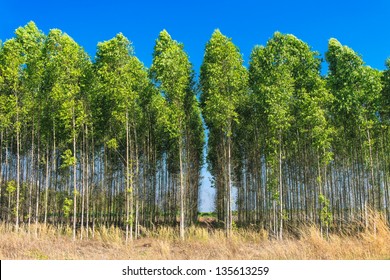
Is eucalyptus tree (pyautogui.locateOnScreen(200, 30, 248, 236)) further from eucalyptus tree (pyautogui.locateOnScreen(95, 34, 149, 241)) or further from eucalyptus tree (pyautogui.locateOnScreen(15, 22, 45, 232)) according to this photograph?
eucalyptus tree (pyautogui.locateOnScreen(15, 22, 45, 232))

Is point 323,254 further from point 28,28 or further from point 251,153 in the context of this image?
point 28,28

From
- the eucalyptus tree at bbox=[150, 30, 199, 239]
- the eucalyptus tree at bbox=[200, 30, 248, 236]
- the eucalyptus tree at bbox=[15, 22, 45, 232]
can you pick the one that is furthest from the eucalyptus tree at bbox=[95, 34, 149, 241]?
the eucalyptus tree at bbox=[200, 30, 248, 236]

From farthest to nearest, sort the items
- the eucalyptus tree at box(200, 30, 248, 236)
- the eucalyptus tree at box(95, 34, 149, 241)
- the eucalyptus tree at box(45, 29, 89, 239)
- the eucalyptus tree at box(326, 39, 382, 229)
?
the eucalyptus tree at box(326, 39, 382, 229) → the eucalyptus tree at box(45, 29, 89, 239) → the eucalyptus tree at box(95, 34, 149, 241) → the eucalyptus tree at box(200, 30, 248, 236)

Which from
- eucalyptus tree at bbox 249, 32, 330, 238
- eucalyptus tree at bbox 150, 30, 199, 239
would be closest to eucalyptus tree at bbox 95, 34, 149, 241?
eucalyptus tree at bbox 150, 30, 199, 239

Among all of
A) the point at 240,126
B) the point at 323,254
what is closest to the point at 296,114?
the point at 240,126

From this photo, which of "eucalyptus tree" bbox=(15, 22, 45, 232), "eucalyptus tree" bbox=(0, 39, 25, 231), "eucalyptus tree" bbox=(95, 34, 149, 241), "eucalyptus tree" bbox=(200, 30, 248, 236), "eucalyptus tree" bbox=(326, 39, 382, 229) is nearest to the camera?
"eucalyptus tree" bbox=(200, 30, 248, 236)

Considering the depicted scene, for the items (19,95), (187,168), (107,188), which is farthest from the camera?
(107,188)

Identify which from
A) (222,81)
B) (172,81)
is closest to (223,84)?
(222,81)

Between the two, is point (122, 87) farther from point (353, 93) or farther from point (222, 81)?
point (353, 93)

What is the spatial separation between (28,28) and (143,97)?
7.05m

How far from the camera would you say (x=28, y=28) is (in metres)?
21.2

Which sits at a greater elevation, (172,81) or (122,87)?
(172,81)

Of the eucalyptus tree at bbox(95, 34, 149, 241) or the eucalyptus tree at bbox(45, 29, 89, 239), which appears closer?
the eucalyptus tree at bbox(95, 34, 149, 241)

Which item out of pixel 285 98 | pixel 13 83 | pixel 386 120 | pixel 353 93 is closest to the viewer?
pixel 285 98
